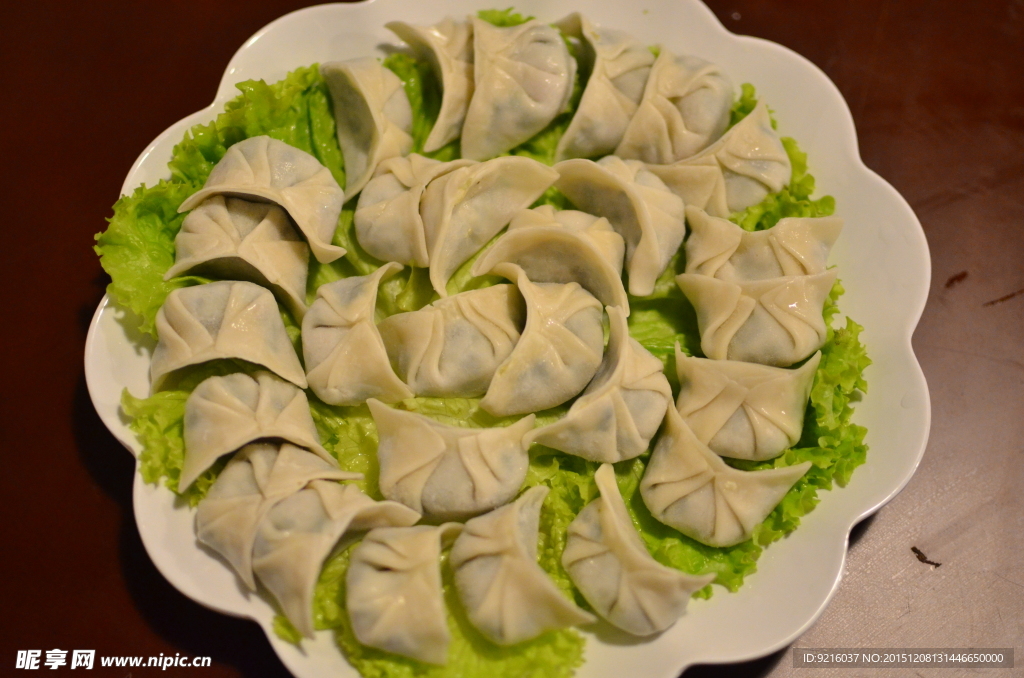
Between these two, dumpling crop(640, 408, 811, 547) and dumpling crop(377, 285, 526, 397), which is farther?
dumpling crop(377, 285, 526, 397)

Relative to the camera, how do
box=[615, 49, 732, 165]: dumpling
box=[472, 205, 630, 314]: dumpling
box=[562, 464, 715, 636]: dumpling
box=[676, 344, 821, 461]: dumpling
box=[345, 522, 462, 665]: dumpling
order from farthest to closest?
box=[615, 49, 732, 165]: dumpling, box=[472, 205, 630, 314]: dumpling, box=[676, 344, 821, 461]: dumpling, box=[562, 464, 715, 636]: dumpling, box=[345, 522, 462, 665]: dumpling

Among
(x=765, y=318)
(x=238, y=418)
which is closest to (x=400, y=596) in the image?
(x=238, y=418)

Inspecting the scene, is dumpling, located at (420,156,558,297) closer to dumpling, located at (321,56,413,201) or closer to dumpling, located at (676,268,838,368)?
dumpling, located at (321,56,413,201)

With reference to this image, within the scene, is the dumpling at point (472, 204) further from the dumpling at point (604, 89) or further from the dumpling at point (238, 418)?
the dumpling at point (238, 418)

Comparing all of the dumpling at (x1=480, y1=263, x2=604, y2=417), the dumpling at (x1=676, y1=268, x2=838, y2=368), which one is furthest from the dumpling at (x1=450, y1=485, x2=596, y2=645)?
the dumpling at (x1=676, y1=268, x2=838, y2=368)

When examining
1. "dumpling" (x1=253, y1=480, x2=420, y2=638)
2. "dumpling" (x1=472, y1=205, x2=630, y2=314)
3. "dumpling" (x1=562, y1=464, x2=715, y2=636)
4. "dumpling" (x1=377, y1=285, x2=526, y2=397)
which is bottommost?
"dumpling" (x1=562, y1=464, x2=715, y2=636)

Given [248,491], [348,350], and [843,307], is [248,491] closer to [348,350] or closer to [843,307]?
[348,350]

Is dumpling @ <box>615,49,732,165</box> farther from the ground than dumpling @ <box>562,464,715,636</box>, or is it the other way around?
dumpling @ <box>615,49,732,165</box>

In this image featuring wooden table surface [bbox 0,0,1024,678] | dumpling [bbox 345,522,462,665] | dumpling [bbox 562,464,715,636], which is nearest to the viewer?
dumpling [bbox 345,522,462,665]

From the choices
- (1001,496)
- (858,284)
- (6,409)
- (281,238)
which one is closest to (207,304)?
(281,238)

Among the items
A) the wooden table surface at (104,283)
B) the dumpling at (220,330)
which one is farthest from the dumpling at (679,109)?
the dumpling at (220,330)
